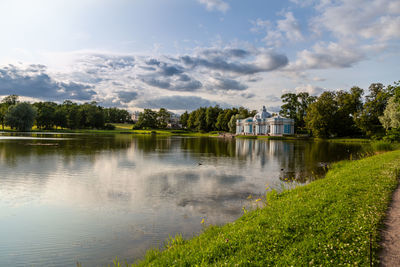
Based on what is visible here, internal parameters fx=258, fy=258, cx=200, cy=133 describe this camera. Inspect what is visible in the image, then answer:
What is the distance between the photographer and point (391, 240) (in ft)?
18.0

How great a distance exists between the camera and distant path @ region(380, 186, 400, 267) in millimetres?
4766

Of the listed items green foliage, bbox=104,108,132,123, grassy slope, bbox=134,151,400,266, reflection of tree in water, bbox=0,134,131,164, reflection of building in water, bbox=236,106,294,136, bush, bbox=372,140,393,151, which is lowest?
reflection of tree in water, bbox=0,134,131,164

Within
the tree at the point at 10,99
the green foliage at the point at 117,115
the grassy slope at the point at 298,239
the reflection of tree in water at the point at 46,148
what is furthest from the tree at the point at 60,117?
the grassy slope at the point at 298,239

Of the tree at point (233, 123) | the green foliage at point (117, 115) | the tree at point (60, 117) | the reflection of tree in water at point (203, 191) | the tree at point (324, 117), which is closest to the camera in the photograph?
the reflection of tree in water at point (203, 191)

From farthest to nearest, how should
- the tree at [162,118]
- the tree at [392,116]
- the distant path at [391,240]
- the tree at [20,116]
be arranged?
1. the tree at [162,118]
2. the tree at [20,116]
3. the tree at [392,116]
4. the distant path at [391,240]

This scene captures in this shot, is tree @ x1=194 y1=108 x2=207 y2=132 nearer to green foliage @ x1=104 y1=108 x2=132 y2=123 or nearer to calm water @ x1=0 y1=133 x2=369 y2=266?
green foliage @ x1=104 y1=108 x2=132 y2=123

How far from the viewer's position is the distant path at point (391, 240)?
15.6 feet

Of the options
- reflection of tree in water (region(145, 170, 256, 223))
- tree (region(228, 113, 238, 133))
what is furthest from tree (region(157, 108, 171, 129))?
reflection of tree in water (region(145, 170, 256, 223))

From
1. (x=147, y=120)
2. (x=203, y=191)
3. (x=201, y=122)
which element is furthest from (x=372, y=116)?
(x=147, y=120)

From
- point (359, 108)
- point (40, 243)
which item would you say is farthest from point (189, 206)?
point (359, 108)

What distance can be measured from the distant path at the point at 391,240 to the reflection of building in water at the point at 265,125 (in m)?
89.9

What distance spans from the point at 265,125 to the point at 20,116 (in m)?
86.4

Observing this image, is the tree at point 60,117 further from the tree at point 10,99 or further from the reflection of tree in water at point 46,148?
the reflection of tree in water at point 46,148

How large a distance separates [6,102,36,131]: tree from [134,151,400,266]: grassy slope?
95.9m
